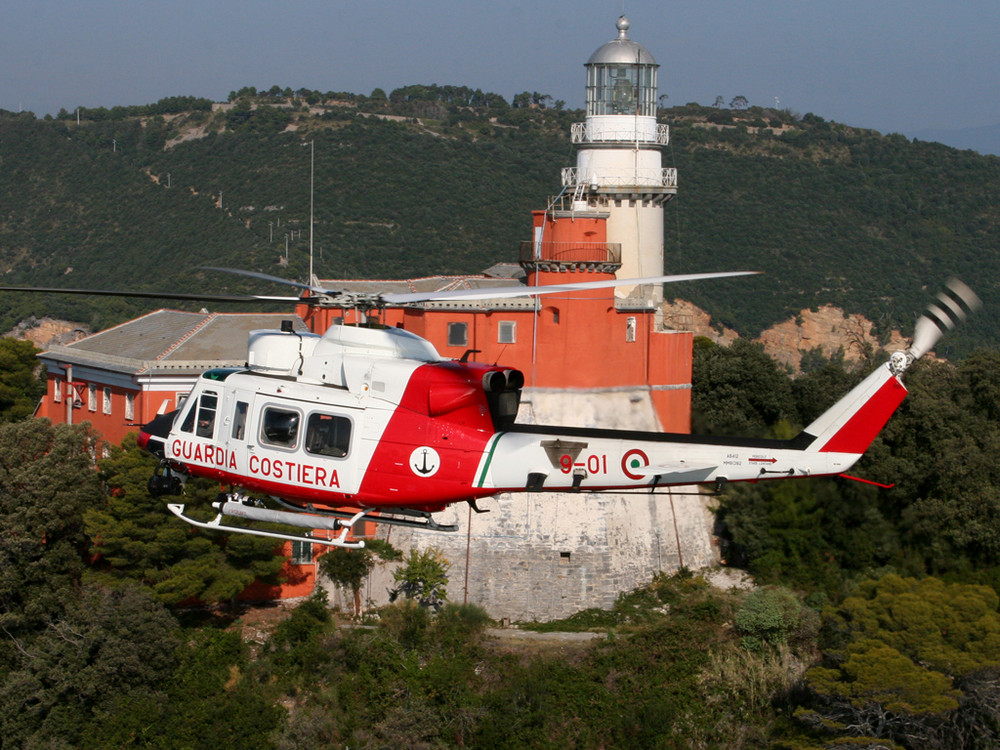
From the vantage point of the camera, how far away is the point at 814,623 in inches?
1177

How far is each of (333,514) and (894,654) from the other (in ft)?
48.9

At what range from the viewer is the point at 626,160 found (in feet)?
131

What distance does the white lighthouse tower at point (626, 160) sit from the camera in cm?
3916

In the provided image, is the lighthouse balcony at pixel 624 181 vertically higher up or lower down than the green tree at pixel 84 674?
higher up

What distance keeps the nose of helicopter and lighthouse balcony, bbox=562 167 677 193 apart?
24044 millimetres

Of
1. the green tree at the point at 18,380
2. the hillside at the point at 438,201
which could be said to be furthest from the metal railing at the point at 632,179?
the hillside at the point at 438,201

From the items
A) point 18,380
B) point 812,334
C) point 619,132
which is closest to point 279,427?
point 619,132

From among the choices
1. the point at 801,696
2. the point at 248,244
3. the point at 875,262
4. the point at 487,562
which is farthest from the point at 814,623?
the point at 875,262

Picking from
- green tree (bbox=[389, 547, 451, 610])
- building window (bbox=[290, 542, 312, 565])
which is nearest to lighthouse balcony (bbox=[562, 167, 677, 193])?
green tree (bbox=[389, 547, 451, 610])

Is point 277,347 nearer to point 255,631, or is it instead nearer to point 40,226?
point 255,631

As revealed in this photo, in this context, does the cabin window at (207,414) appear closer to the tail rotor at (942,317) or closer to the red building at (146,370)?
the tail rotor at (942,317)

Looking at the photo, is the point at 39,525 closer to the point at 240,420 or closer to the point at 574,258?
the point at 574,258

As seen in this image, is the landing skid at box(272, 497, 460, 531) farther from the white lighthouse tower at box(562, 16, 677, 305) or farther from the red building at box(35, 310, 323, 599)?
the white lighthouse tower at box(562, 16, 677, 305)

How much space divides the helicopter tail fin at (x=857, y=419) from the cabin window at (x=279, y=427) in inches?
257
